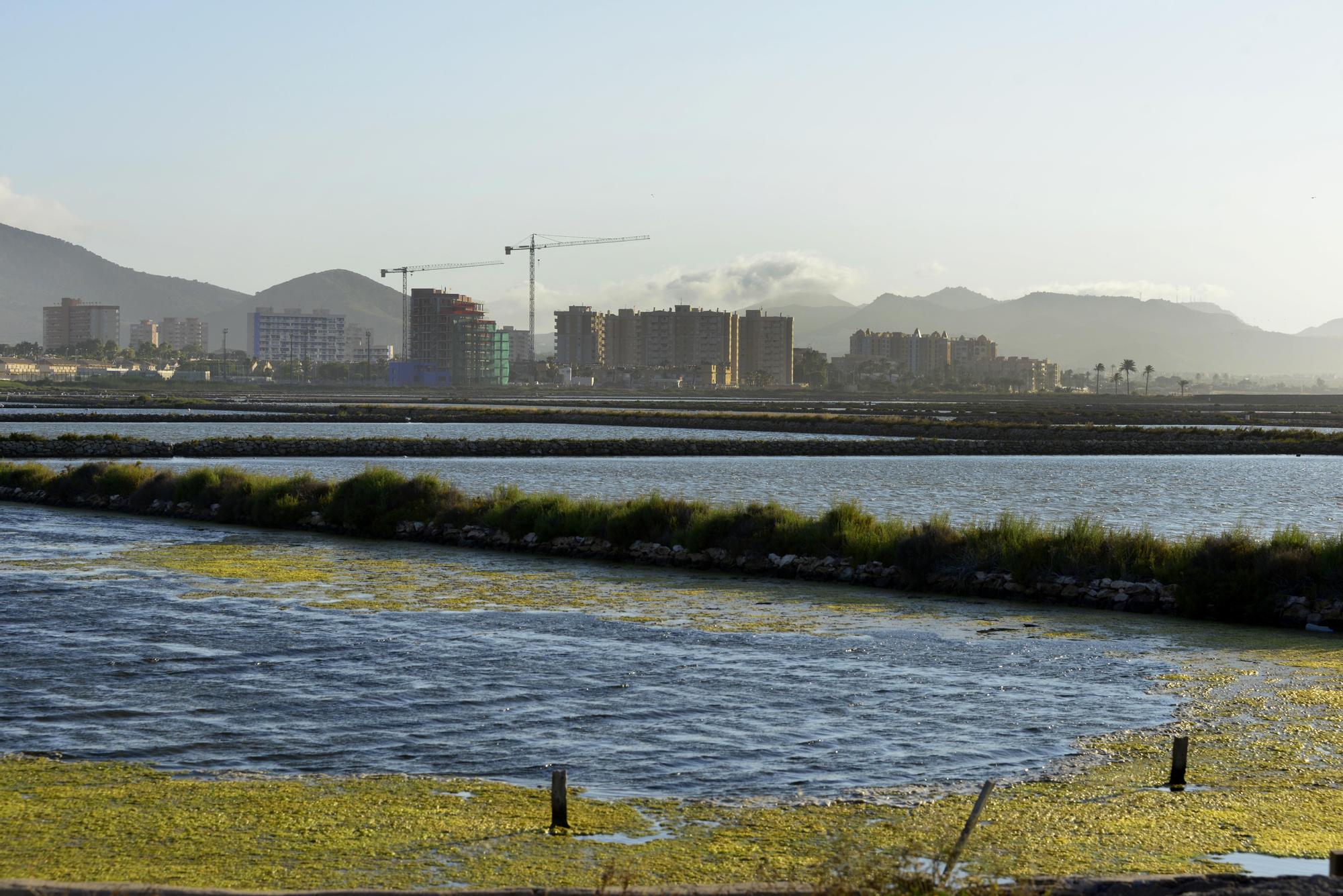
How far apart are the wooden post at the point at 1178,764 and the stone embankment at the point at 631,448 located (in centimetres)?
6425

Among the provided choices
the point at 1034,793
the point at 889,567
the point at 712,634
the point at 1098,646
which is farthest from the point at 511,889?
the point at 889,567

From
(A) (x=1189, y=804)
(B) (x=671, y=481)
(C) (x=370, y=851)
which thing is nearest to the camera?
(C) (x=370, y=851)

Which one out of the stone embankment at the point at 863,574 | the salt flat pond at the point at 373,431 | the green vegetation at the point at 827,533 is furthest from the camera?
the salt flat pond at the point at 373,431

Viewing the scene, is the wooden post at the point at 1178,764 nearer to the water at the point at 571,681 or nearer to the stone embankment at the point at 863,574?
the water at the point at 571,681

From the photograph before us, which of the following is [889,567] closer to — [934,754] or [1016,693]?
[1016,693]

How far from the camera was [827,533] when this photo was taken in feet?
95.1

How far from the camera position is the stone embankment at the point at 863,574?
2262 centimetres

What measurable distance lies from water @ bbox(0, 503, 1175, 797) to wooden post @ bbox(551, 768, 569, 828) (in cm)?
132

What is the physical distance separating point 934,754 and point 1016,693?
11.5ft

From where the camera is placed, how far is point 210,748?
44.6 ft

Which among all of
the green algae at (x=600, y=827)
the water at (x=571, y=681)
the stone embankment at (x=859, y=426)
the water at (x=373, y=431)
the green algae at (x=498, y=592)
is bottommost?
the green algae at (x=498, y=592)

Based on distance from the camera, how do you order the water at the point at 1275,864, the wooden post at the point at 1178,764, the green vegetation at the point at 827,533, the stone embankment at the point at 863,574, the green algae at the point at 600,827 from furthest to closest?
the green vegetation at the point at 827,533 < the stone embankment at the point at 863,574 < the wooden post at the point at 1178,764 < the water at the point at 1275,864 < the green algae at the point at 600,827

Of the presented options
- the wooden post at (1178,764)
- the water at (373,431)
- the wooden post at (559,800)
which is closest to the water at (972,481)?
the water at (373,431)

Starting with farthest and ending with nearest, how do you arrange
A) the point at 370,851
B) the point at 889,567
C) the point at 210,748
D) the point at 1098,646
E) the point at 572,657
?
the point at 889,567 < the point at 1098,646 < the point at 572,657 < the point at 210,748 < the point at 370,851
